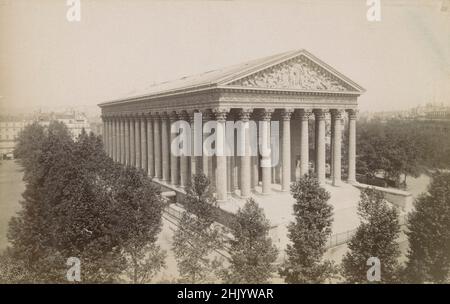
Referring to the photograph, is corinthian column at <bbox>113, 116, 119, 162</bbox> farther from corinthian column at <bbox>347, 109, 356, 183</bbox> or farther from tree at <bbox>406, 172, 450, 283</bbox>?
tree at <bbox>406, 172, 450, 283</bbox>

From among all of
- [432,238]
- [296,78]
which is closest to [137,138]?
[296,78]

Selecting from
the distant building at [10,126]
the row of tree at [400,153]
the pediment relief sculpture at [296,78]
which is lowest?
the row of tree at [400,153]

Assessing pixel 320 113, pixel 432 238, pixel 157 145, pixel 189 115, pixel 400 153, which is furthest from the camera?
pixel 400 153

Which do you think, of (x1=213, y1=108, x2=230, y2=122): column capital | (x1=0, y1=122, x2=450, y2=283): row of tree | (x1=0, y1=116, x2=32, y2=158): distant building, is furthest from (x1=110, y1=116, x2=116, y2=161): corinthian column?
(x1=0, y1=122, x2=450, y2=283): row of tree

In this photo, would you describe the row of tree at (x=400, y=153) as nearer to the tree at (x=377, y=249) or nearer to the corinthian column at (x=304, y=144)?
the corinthian column at (x=304, y=144)

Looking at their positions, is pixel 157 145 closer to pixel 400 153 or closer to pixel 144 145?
pixel 144 145

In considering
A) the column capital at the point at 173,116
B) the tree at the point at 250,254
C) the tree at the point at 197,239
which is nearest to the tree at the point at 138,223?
the tree at the point at 197,239
